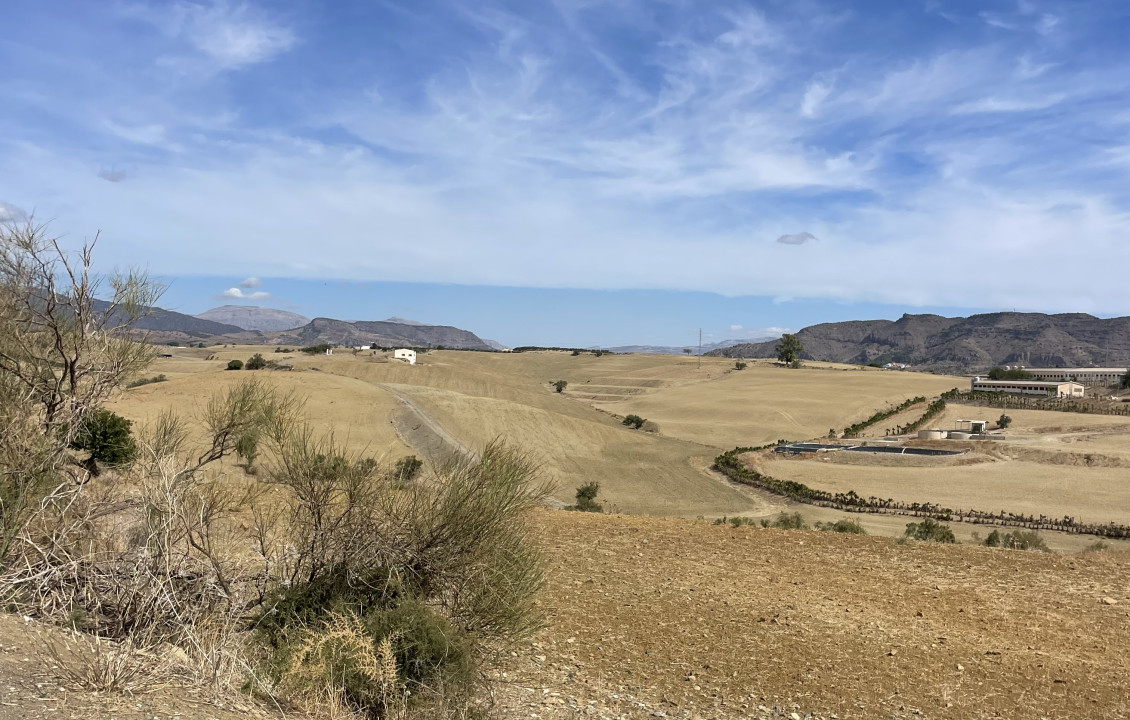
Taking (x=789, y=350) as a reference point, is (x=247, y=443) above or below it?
below

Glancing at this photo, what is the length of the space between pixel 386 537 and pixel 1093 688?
24.8ft

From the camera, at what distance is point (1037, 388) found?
9375 cm

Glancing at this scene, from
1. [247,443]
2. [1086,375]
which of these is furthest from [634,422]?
[1086,375]

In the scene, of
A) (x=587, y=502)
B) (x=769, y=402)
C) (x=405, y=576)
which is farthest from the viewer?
(x=769, y=402)

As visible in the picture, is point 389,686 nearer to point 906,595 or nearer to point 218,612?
point 218,612

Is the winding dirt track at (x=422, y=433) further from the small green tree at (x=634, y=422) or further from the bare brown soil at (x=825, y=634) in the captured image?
the bare brown soil at (x=825, y=634)

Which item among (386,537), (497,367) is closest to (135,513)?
(386,537)

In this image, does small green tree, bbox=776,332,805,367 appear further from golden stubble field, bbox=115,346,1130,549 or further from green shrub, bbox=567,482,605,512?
green shrub, bbox=567,482,605,512

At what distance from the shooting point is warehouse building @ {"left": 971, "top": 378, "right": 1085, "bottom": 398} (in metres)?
91.0

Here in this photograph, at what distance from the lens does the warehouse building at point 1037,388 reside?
299 feet

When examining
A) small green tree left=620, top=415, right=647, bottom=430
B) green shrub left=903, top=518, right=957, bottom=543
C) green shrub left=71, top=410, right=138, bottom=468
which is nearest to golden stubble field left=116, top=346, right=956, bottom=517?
small green tree left=620, top=415, right=647, bottom=430

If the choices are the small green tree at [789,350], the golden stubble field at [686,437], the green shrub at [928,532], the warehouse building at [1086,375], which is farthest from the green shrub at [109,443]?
the warehouse building at [1086,375]

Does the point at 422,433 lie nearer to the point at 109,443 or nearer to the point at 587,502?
the point at 587,502

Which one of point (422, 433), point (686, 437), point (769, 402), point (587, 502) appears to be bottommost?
point (686, 437)
